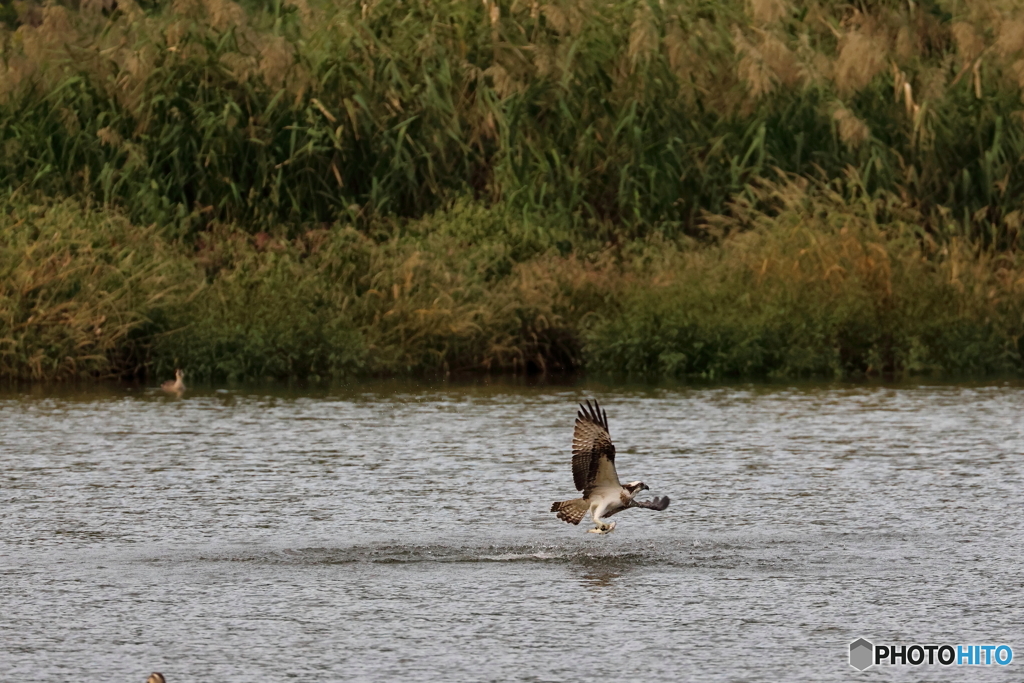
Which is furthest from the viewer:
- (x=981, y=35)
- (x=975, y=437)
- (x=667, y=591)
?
(x=981, y=35)

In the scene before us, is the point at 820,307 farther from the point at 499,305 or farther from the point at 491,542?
the point at 491,542

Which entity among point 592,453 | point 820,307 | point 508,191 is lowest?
point 592,453

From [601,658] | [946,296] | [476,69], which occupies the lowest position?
[601,658]

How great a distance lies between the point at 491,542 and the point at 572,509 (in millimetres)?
496

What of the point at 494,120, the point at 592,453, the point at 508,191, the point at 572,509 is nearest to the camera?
the point at 592,453

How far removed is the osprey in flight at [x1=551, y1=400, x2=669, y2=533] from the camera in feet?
36.1

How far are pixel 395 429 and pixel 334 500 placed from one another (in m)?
4.11

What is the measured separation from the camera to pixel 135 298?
22125 millimetres

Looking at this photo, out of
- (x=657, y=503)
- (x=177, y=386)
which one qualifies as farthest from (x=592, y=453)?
(x=177, y=386)

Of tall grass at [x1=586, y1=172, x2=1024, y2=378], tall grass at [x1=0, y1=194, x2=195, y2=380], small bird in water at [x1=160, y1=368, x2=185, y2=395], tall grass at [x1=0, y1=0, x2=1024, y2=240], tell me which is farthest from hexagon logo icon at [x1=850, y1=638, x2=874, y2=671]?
tall grass at [x1=0, y1=0, x2=1024, y2=240]

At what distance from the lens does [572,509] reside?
11445mm

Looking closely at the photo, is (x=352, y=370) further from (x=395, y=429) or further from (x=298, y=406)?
(x=395, y=429)

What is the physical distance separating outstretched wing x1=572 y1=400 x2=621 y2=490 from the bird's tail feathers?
94 millimetres

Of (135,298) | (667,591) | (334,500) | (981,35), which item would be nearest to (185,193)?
(135,298)
